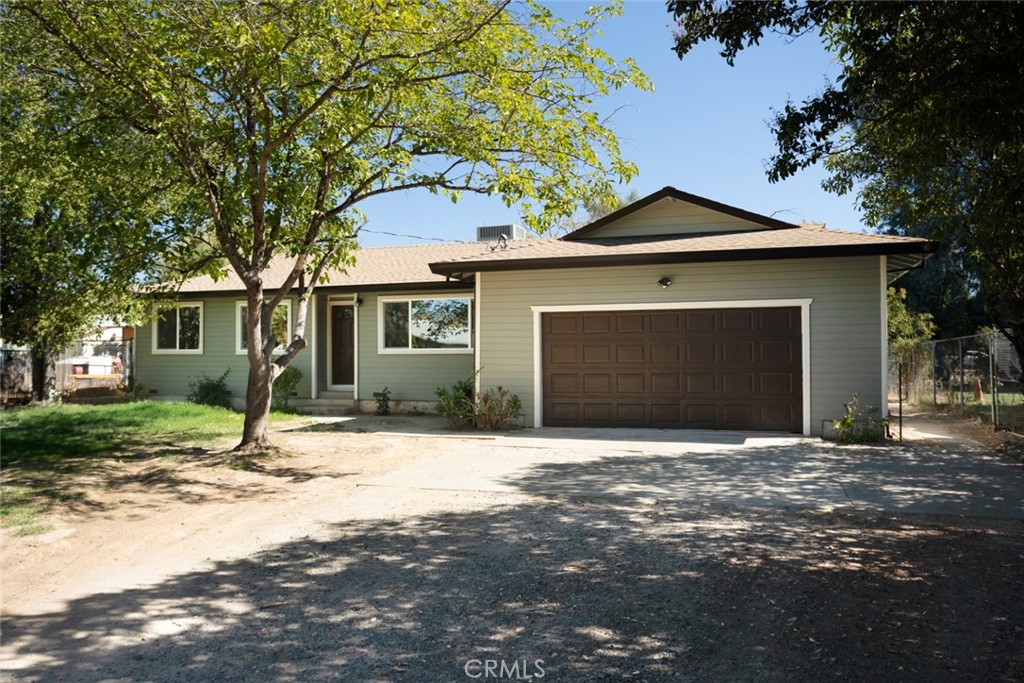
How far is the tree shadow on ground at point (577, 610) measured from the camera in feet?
11.7

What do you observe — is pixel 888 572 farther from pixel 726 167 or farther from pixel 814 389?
pixel 726 167

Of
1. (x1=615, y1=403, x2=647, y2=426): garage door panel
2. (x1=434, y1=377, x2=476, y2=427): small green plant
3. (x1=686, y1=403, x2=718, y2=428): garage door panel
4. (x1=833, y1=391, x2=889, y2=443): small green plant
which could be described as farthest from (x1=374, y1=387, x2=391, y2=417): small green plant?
(x1=833, y1=391, x2=889, y2=443): small green plant

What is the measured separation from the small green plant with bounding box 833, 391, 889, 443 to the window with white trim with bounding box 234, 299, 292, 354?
469 inches

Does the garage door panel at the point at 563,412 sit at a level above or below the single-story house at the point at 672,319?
below

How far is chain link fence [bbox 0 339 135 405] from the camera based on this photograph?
18406 mm

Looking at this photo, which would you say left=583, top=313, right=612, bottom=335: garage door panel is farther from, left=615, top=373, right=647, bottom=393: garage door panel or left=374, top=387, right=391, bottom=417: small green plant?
left=374, top=387, right=391, bottom=417: small green plant

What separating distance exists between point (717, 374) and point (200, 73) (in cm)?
896

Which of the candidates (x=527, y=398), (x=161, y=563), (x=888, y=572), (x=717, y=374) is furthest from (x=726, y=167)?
(x=161, y=563)

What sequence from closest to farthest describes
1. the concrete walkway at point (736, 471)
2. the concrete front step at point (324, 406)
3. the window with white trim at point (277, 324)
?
the concrete walkway at point (736, 471) < the concrete front step at point (324, 406) < the window with white trim at point (277, 324)

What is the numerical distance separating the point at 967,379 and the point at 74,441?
65.4 feet

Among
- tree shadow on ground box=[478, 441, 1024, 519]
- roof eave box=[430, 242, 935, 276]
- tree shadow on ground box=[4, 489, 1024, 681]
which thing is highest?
roof eave box=[430, 242, 935, 276]

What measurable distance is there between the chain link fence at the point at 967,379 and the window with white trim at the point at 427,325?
8.61 metres

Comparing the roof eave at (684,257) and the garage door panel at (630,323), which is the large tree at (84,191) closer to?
the roof eave at (684,257)

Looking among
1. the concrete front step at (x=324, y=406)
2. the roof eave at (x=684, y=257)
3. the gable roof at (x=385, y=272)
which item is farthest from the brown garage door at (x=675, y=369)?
the concrete front step at (x=324, y=406)
